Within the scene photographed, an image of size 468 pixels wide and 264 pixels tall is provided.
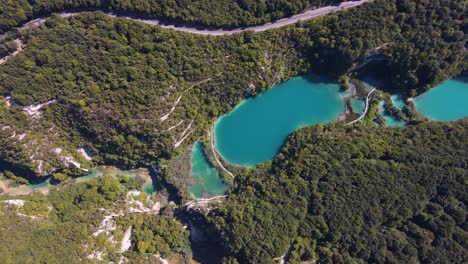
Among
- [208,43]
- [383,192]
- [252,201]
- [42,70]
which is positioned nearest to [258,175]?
[252,201]

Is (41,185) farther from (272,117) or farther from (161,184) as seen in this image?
(272,117)

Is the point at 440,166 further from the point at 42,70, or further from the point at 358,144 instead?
the point at 42,70

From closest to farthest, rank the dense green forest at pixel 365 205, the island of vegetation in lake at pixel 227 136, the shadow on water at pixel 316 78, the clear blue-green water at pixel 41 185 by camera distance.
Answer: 1. the dense green forest at pixel 365 205
2. the island of vegetation in lake at pixel 227 136
3. the clear blue-green water at pixel 41 185
4. the shadow on water at pixel 316 78

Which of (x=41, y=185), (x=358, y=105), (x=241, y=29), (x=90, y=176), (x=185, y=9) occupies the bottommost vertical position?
(x=41, y=185)

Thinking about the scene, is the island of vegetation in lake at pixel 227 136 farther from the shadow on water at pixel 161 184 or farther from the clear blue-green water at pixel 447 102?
the shadow on water at pixel 161 184

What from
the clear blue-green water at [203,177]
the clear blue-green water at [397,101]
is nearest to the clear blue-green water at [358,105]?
the clear blue-green water at [397,101]

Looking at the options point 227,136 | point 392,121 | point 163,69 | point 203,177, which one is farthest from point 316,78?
point 203,177
